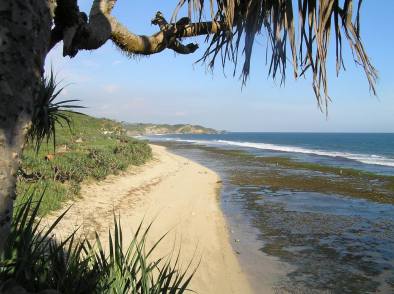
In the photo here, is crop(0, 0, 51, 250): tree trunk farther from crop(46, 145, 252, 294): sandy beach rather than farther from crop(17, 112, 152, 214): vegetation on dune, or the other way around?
crop(17, 112, 152, 214): vegetation on dune

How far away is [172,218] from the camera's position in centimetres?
1023

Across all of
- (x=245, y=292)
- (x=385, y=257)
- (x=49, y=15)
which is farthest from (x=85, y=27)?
(x=385, y=257)

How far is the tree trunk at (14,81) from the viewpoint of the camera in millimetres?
1509

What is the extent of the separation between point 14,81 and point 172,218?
351 inches

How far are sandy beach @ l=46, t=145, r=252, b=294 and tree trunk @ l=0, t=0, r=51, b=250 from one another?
2.70 metres

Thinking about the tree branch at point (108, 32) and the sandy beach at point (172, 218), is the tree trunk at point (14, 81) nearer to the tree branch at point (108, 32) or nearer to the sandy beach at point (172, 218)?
the tree branch at point (108, 32)

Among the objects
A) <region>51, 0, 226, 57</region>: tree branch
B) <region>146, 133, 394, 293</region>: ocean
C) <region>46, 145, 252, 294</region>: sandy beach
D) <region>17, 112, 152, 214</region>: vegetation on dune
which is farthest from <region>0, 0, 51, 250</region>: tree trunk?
<region>146, 133, 394, 293</region>: ocean

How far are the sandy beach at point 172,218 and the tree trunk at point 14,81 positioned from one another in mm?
2702

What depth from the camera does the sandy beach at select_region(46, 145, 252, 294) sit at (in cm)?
685

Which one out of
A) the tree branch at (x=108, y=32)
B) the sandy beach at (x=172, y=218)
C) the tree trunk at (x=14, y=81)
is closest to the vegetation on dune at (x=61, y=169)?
the sandy beach at (x=172, y=218)

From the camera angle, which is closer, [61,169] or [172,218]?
[172,218]

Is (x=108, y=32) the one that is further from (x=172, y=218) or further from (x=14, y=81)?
(x=172, y=218)

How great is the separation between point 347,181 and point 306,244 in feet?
41.5

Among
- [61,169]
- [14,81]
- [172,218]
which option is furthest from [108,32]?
[61,169]
